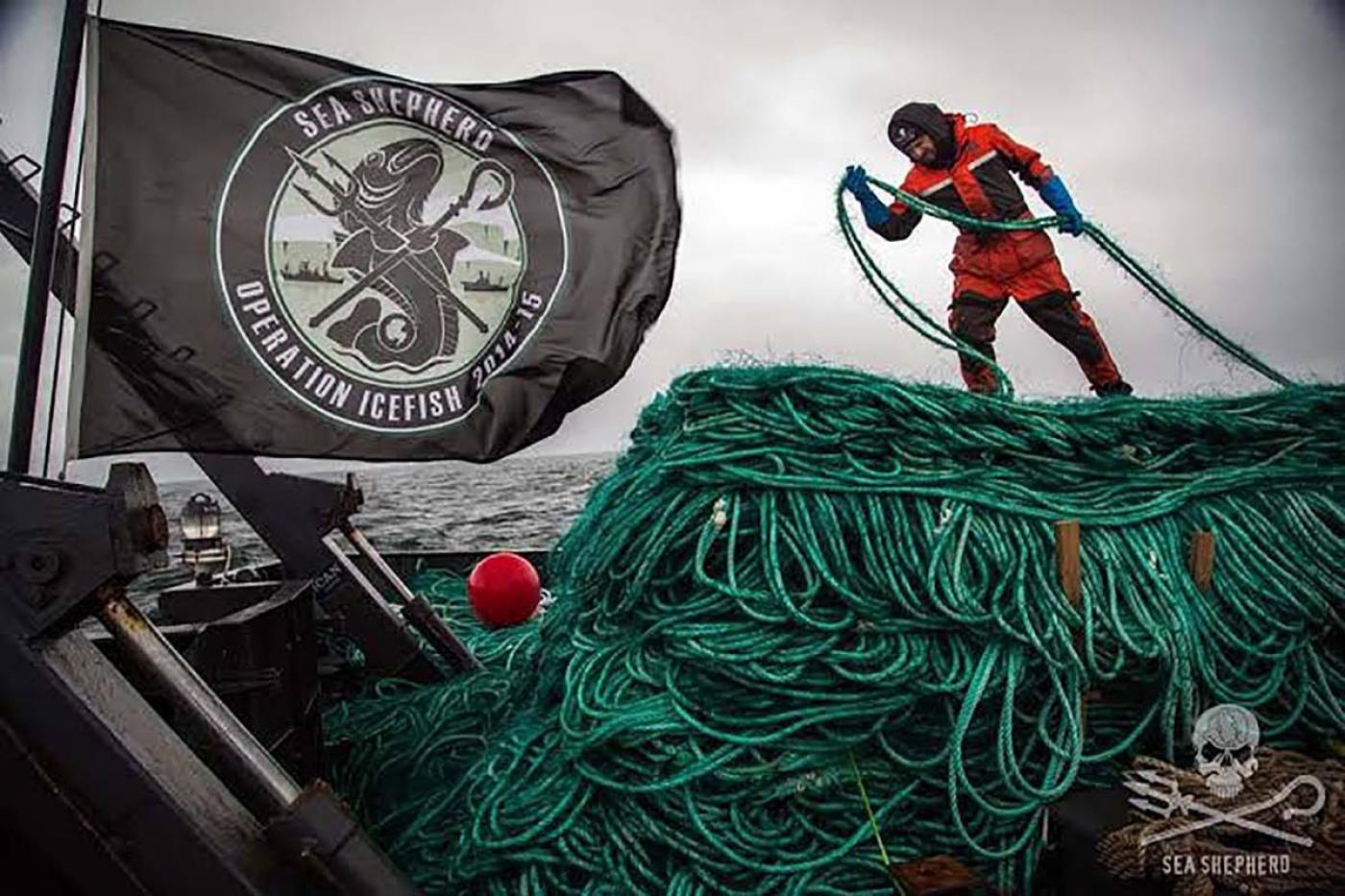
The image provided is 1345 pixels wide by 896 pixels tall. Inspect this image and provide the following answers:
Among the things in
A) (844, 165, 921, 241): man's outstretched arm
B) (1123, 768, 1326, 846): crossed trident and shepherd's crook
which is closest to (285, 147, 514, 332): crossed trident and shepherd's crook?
(1123, 768, 1326, 846): crossed trident and shepherd's crook

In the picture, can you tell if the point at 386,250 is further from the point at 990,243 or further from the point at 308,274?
the point at 990,243

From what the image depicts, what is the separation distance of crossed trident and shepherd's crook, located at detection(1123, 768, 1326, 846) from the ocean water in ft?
5.66

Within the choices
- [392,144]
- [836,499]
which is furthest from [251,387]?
[836,499]

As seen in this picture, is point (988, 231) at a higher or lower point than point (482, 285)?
higher

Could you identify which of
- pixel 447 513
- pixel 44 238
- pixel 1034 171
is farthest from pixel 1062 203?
pixel 447 513

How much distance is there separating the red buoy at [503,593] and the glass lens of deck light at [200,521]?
133 cm

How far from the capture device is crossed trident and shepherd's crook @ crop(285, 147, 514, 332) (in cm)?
272

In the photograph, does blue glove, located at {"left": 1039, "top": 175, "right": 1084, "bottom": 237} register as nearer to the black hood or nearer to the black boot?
the black hood

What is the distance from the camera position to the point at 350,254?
2740 millimetres

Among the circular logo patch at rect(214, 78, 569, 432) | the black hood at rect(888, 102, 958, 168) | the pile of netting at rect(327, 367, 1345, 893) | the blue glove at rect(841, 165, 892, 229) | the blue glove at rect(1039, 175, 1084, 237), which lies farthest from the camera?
the black hood at rect(888, 102, 958, 168)

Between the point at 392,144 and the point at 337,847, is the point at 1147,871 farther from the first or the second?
the point at 392,144

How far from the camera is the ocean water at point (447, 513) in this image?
7.16 meters

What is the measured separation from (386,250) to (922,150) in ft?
9.70

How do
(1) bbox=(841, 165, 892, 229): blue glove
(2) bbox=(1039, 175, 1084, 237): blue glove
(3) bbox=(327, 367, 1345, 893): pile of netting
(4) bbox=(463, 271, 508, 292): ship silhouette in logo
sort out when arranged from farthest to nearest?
(1) bbox=(841, 165, 892, 229): blue glove, (2) bbox=(1039, 175, 1084, 237): blue glove, (4) bbox=(463, 271, 508, 292): ship silhouette in logo, (3) bbox=(327, 367, 1345, 893): pile of netting
